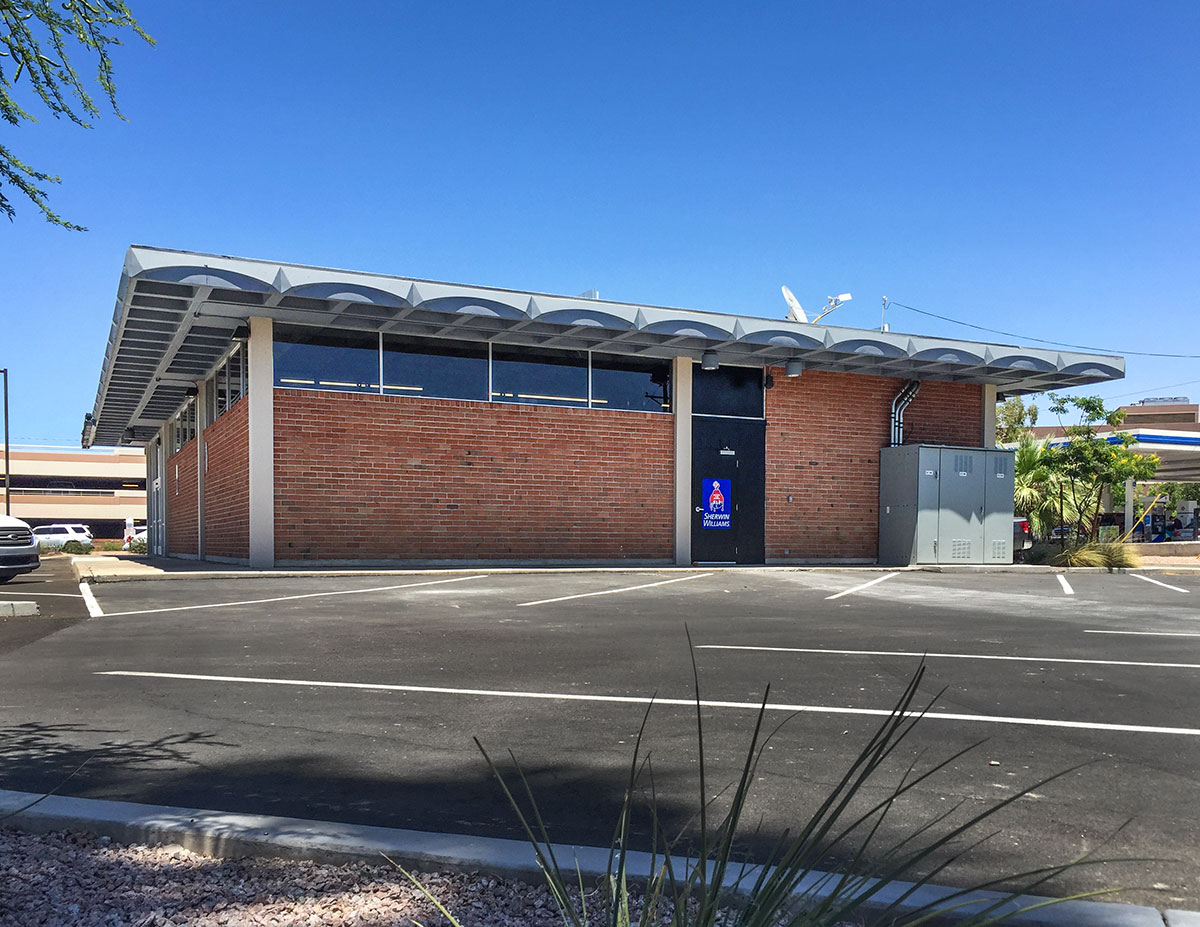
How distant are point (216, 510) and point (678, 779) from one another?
20.7m

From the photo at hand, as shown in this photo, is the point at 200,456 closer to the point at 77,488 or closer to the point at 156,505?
the point at 156,505

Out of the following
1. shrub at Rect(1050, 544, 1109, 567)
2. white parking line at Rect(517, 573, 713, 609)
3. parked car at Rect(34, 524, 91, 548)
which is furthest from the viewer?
parked car at Rect(34, 524, 91, 548)

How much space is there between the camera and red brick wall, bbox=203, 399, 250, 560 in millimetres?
18641

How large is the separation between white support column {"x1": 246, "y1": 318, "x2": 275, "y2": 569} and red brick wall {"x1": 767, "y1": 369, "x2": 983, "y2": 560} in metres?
11.2

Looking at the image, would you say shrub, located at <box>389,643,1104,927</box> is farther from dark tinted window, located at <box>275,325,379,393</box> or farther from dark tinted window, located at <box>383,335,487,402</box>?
dark tinted window, located at <box>383,335,487,402</box>

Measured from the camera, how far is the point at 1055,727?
5312mm

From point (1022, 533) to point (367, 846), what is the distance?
2622 cm

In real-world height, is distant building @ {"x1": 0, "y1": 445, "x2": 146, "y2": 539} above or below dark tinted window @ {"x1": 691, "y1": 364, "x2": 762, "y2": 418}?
below

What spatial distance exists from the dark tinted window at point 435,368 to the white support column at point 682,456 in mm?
4539

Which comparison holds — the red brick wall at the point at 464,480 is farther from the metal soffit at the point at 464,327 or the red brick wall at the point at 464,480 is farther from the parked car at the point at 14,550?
the parked car at the point at 14,550

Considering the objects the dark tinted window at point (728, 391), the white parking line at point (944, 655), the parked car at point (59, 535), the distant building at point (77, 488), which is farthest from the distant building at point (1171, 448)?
the distant building at point (77, 488)

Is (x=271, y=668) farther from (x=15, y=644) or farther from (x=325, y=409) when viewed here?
(x=325, y=409)

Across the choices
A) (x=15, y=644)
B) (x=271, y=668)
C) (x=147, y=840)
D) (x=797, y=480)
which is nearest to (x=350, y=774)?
(x=147, y=840)

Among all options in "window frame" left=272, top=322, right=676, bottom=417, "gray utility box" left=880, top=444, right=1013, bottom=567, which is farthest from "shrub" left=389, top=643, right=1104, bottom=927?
"gray utility box" left=880, top=444, right=1013, bottom=567
